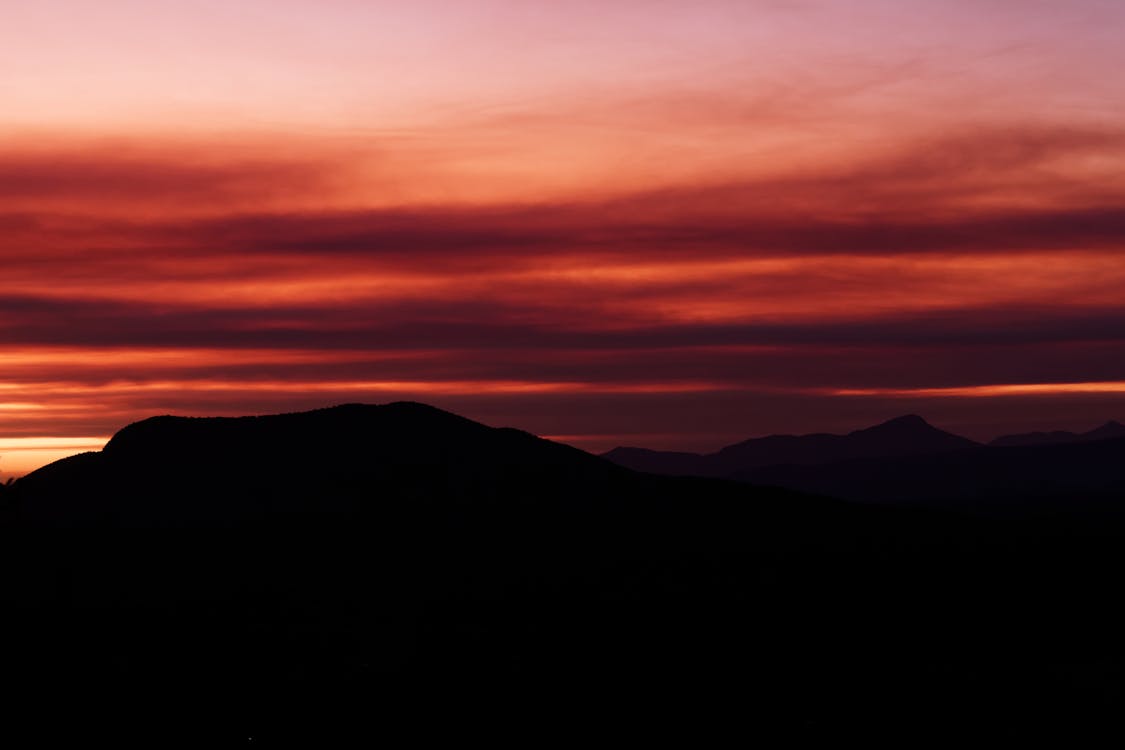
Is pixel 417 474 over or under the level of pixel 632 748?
over

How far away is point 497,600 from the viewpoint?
229 feet

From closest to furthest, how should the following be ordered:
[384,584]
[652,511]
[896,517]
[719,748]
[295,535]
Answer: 1. [719,748]
2. [384,584]
3. [295,535]
4. [652,511]
5. [896,517]

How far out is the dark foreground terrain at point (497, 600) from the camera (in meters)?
47.9

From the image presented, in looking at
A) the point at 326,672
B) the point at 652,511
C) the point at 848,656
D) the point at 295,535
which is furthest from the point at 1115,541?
the point at 326,672

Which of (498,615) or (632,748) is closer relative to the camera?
(632,748)

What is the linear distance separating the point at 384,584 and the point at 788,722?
3270 cm

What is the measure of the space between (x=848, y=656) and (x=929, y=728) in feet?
40.7

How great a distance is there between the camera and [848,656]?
56688mm

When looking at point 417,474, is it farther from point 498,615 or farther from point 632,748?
point 632,748

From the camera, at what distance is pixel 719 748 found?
42.0m

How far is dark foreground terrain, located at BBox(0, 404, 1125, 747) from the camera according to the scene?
47.9 m

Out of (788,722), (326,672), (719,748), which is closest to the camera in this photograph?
(719,748)

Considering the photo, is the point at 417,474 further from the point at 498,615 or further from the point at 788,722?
the point at 788,722

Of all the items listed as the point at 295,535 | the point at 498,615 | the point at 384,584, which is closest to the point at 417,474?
the point at 295,535
